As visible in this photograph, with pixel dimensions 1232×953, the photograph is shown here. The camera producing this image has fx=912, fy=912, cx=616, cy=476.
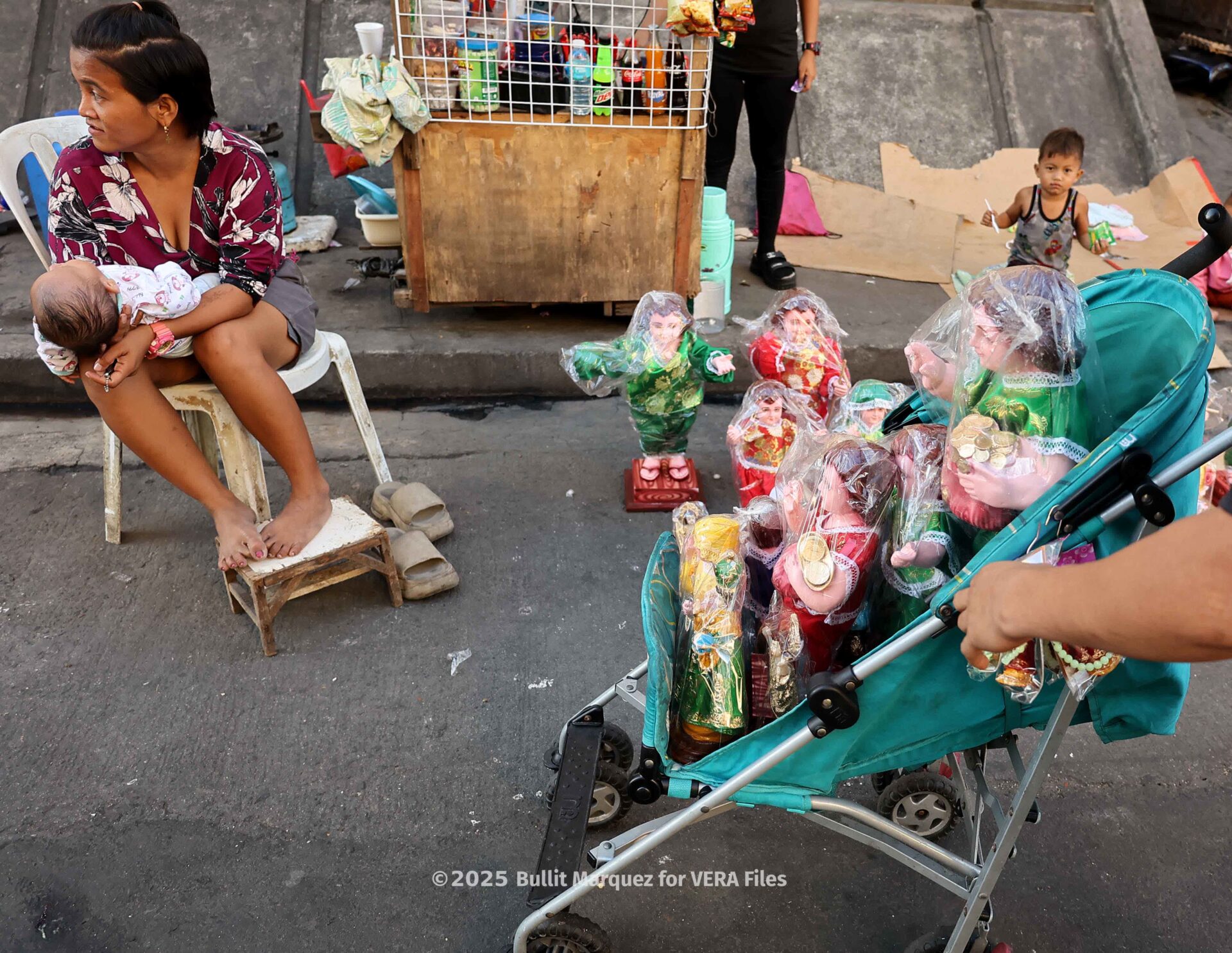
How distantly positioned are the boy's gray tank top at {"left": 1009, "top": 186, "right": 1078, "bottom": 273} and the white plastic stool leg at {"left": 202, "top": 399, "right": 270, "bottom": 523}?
3435 mm

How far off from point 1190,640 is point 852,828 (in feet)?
2.87

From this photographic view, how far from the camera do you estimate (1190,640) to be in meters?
1.03

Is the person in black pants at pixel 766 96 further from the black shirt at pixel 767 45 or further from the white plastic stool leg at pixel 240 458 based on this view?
the white plastic stool leg at pixel 240 458

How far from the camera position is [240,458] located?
9.39ft

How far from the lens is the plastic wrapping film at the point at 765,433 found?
107 inches

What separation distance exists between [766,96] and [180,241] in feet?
9.28

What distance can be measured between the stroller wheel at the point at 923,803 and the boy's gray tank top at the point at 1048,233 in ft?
9.58

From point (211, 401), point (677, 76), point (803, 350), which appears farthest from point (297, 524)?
point (677, 76)

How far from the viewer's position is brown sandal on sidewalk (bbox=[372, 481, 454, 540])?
3143 millimetres

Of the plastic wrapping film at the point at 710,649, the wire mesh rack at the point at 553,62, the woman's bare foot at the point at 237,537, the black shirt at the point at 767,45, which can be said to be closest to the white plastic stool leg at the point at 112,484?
the woman's bare foot at the point at 237,537

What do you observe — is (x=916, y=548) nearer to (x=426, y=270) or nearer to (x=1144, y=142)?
(x=426, y=270)

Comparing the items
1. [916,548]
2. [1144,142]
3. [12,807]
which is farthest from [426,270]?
[1144,142]

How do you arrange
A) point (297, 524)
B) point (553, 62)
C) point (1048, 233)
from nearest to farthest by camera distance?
point (297, 524) → point (553, 62) → point (1048, 233)

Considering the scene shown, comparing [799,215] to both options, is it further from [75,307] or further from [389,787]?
[389,787]
